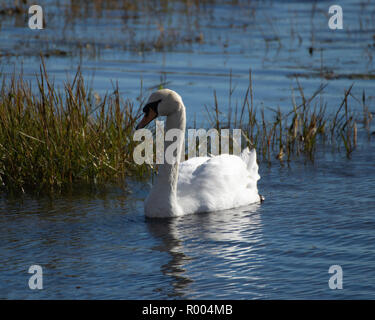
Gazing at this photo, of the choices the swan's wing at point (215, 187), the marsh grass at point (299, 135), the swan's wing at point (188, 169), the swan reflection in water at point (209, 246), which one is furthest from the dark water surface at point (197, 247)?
the marsh grass at point (299, 135)

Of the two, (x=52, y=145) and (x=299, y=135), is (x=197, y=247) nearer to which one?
(x=52, y=145)

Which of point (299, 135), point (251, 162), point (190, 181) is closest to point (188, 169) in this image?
point (190, 181)

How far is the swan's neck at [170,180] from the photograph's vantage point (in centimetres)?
802

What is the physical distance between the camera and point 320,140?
459 inches

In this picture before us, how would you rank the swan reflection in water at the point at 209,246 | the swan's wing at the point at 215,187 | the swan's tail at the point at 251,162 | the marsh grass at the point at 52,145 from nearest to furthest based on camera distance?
the swan reflection in water at the point at 209,246 < the swan's wing at the point at 215,187 < the marsh grass at the point at 52,145 < the swan's tail at the point at 251,162

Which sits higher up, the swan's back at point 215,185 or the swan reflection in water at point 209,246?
the swan's back at point 215,185

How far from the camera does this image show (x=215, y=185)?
8.42m

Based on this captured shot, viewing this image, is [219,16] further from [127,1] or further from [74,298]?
[74,298]

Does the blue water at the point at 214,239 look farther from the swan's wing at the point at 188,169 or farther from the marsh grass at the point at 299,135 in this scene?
the swan's wing at the point at 188,169

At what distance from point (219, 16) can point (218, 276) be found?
18.7 meters

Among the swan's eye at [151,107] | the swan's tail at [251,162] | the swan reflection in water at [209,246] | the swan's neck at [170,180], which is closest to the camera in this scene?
the swan reflection in water at [209,246]

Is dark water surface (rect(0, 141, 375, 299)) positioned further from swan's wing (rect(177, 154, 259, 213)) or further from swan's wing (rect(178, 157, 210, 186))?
swan's wing (rect(178, 157, 210, 186))

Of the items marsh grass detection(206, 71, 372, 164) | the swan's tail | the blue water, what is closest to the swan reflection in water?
the blue water
